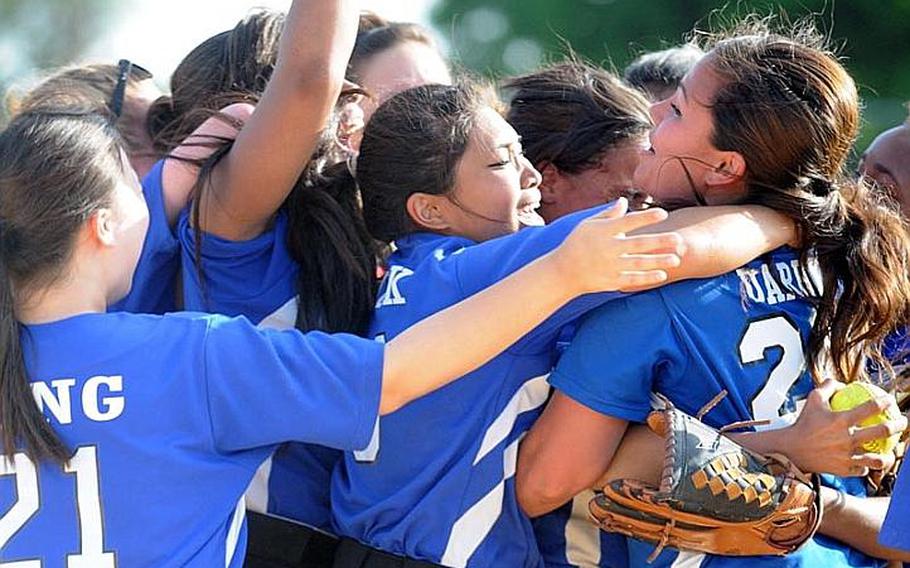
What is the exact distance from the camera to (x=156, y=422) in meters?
2.41

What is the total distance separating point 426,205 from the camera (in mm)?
2951

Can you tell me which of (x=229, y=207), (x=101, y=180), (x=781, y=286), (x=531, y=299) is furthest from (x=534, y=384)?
(x=101, y=180)

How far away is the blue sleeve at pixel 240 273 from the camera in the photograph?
2.89 meters

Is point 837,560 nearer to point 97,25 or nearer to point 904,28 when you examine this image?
point 904,28

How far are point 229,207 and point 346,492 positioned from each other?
63 centimetres

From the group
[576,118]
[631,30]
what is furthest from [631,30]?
[576,118]

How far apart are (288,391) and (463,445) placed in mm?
442

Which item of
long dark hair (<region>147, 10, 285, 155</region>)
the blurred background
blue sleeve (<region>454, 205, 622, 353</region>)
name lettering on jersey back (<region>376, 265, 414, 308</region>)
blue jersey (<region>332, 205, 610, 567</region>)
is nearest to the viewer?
blue sleeve (<region>454, 205, 622, 353</region>)

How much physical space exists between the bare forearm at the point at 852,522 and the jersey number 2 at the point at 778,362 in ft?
0.64

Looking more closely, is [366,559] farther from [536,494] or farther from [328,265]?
[328,265]

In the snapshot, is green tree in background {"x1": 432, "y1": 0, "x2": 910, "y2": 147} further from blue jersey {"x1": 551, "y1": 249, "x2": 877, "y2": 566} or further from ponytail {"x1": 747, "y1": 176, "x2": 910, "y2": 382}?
blue jersey {"x1": 551, "y1": 249, "x2": 877, "y2": 566}

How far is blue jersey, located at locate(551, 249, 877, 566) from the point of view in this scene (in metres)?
2.57

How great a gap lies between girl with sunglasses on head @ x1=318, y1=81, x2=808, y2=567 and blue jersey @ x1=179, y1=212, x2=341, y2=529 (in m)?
0.09

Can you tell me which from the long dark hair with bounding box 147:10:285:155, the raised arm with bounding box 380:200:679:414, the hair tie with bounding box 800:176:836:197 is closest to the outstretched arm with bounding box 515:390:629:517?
the raised arm with bounding box 380:200:679:414
